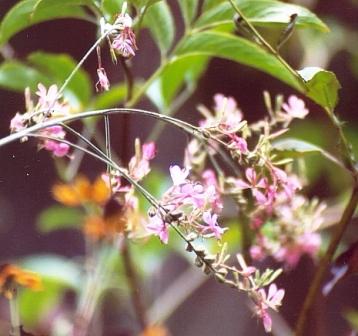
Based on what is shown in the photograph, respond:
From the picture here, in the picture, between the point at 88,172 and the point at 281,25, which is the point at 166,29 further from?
the point at 88,172

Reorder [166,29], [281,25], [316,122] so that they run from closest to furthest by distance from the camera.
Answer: [281,25], [166,29], [316,122]

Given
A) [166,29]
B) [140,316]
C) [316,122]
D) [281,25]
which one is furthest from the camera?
[316,122]

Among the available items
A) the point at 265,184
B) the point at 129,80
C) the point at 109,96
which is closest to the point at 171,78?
the point at 109,96

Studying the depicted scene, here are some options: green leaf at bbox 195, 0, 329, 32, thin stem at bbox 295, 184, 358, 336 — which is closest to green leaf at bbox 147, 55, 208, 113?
green leaf at bbox 195, 0, 329, 32

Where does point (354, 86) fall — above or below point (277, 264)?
above

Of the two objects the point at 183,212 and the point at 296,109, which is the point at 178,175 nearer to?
the point at 183,212

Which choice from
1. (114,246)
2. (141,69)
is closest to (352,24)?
(141,69)

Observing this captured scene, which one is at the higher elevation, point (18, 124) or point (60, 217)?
point (60, 217)
